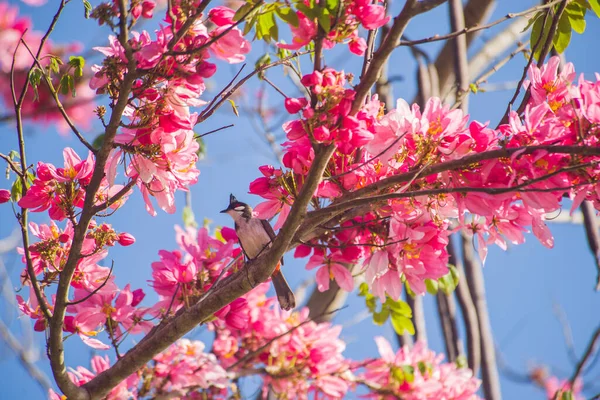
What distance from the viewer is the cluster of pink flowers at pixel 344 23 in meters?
1.38

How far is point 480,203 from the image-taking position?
1534 millimetres

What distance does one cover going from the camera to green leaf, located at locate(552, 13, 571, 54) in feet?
6.15

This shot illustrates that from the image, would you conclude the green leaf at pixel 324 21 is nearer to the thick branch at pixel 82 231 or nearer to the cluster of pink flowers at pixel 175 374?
the thick branch at pixel 82 231

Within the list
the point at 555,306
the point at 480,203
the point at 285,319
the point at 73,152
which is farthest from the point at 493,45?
the point at 73,152

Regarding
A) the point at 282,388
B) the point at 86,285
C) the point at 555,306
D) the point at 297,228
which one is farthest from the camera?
the point at 555,306

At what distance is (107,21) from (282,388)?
2.01m

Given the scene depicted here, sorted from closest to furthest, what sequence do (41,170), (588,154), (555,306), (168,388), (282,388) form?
(588,154) < (41,170) < (168,388) < (282,388) < (555,306)

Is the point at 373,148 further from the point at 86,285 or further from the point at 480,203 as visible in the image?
the point at 86,285

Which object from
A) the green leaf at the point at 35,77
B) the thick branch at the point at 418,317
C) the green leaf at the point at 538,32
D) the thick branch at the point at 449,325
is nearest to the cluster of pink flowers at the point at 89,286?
the green leaf at the point at 35,77

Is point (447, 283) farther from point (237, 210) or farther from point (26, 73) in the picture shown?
point (26, 73)

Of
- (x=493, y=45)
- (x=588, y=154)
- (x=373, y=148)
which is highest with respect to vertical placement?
(x=493, y=45)

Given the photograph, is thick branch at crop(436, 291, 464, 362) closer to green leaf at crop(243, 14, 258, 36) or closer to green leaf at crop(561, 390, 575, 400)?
green leaf at crop(561, 390, 575, 400)

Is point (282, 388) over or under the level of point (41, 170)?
under

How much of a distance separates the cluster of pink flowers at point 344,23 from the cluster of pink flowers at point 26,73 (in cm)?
124
